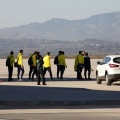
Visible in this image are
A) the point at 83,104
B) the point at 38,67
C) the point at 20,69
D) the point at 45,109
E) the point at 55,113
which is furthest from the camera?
the point at 20,69

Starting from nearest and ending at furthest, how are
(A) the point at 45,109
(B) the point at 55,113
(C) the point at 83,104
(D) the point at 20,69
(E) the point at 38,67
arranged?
(B) the point at 55,113
(A) the point at 45,109
(C) the point at 83,104
(E) the point at 38,67
(D) the point at 20,69

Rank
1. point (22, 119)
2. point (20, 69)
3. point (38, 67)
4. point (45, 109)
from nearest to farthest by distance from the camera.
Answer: point (22, 119)
point (45, 109)
point (38, 67)
point (20, 69)

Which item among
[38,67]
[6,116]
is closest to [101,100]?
[6,116]

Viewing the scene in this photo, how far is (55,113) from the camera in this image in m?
19.8

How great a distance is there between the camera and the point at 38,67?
3400cm

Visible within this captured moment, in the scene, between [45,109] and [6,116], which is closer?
[6,116]

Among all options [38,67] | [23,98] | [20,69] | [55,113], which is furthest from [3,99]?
[20,69]

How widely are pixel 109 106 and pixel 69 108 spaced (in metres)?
1.52

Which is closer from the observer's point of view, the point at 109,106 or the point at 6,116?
the point at 6,116

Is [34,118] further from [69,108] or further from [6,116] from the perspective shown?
[69,108]

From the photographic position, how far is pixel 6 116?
61.6 ft

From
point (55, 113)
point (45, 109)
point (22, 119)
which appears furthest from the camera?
point (45, 109)

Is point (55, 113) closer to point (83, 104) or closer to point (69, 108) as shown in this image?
point (69, 108)

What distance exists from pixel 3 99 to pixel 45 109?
2625mm
